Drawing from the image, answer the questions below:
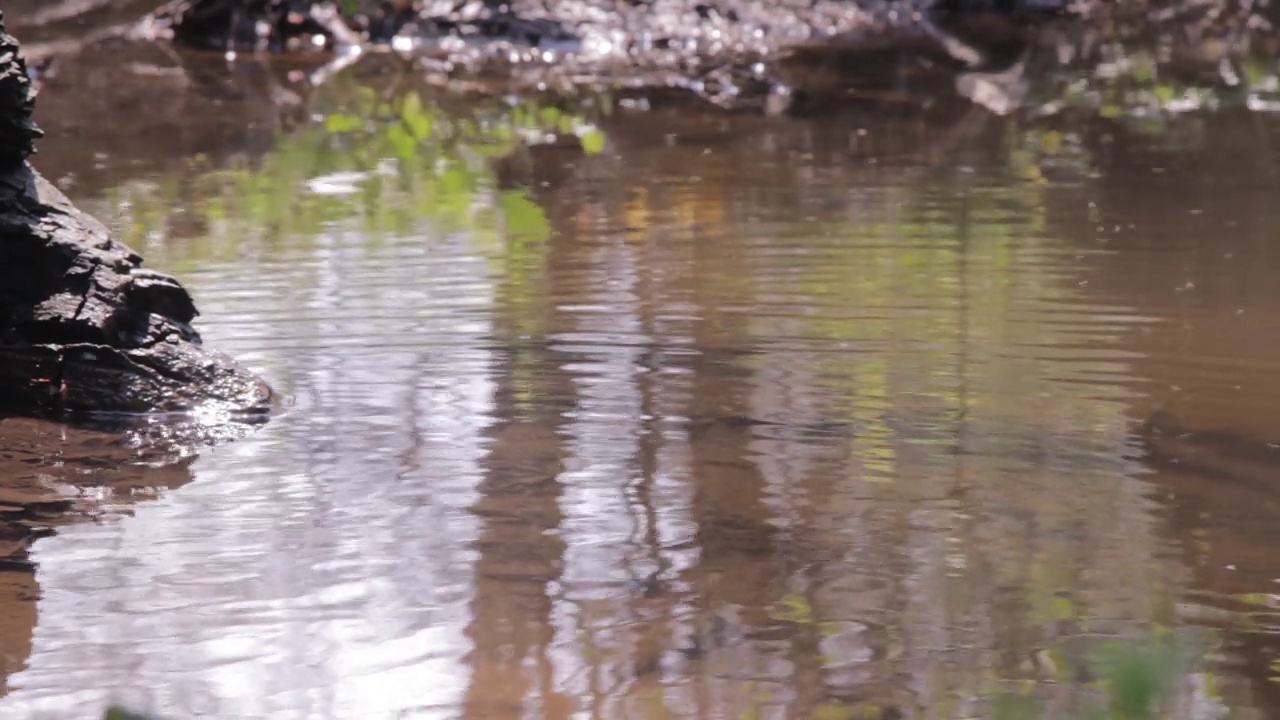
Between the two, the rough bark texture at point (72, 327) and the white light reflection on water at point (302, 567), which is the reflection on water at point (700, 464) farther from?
the rough bark texture at point (72, 327)

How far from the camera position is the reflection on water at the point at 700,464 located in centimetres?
306

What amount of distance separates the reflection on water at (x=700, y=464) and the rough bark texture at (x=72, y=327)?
0.33 m

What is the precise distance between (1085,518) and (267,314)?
3056 mm

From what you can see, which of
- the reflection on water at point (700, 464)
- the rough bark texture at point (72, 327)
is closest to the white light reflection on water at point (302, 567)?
the reflection on water at point (700, 464)

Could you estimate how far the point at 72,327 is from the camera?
4.56m

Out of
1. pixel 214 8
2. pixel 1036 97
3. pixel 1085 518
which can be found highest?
pixel 214 8

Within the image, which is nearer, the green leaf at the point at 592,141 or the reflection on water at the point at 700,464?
the reflection on water at the point at 700,464

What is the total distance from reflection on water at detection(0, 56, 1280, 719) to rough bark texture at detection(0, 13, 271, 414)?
0.33m

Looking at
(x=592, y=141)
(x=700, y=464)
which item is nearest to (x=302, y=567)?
(x=700, y=464)

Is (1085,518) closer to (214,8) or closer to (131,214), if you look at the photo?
(131,214)

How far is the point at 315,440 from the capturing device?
437cm

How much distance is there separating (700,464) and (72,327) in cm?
187

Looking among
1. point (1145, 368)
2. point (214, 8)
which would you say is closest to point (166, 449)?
point (1145, 368)

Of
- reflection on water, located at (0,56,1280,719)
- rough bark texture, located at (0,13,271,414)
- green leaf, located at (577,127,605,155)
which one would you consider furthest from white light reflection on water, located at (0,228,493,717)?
green leaf, located at (577,127,605,155)
